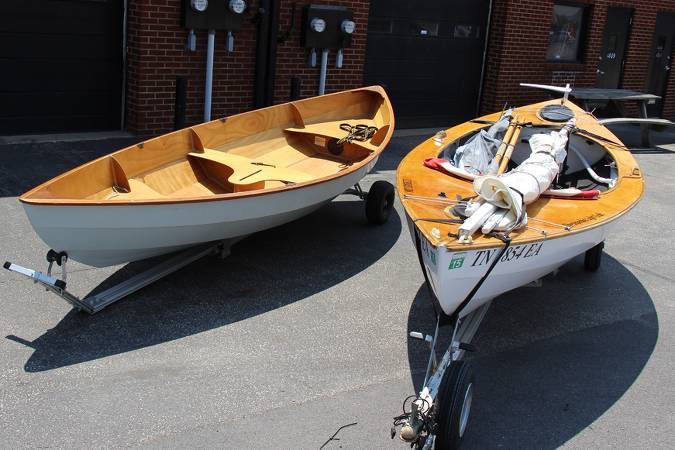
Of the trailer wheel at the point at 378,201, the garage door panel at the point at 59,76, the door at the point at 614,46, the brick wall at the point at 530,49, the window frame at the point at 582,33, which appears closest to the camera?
the trailer wheel at the point at 378,201

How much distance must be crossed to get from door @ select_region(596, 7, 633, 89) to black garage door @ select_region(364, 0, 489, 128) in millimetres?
3213

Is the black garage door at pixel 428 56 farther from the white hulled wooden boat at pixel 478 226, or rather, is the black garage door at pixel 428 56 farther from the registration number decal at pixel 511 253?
the registration number decal at pixel 511 253

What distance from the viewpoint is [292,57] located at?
10.6m

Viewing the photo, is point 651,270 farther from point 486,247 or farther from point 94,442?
point 94,442

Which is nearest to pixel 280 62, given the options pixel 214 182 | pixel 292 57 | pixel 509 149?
pixel 292 57

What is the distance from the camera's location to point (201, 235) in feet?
18.0

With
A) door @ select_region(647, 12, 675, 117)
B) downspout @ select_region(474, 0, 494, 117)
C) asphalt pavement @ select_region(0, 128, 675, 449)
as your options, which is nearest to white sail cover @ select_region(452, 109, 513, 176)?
asphalt pavement @ select_region(0, 128, 675, 449)

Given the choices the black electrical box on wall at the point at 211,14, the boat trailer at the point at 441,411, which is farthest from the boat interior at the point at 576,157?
the black electrical box on wall at the point at 211,14

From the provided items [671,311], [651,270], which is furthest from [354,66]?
[671,311]

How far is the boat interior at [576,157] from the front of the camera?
7285 mm

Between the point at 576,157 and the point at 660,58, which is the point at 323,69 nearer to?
the point at 576,157

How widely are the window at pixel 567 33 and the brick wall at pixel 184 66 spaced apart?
15.1 feet

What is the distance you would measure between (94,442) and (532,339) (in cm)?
315

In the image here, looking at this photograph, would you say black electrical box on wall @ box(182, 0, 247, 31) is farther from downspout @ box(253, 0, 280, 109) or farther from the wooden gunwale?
the wooden gunwale
